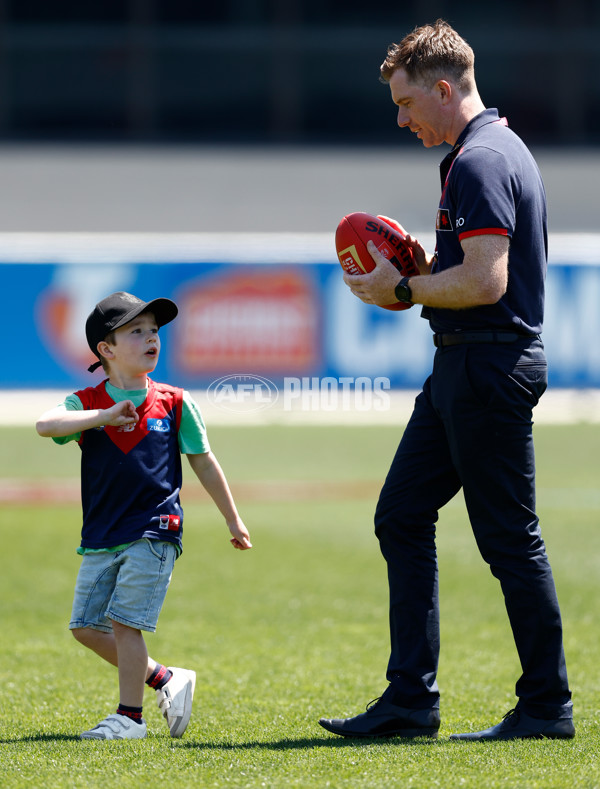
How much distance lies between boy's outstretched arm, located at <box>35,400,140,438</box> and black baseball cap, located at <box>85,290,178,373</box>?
23cm

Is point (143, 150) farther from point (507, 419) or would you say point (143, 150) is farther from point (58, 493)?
point (507, 419)

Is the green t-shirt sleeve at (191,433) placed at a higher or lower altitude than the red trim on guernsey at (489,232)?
lower

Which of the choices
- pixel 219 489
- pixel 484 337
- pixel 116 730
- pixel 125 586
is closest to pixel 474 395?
pixel 484 337

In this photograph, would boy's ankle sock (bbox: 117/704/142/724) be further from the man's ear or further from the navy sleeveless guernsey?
the man's ear

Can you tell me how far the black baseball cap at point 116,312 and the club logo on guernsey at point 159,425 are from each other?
263 millimetres

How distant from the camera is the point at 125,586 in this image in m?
3.74

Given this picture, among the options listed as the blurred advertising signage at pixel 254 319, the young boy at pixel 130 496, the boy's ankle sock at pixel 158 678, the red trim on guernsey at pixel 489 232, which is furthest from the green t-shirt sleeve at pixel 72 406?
the blurred advertising signage at pixel 254 319

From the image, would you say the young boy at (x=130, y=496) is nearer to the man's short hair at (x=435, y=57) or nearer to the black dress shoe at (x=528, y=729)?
the black dress shoe at (x=528, y=729)

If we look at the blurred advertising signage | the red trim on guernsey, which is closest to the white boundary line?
the blurred advertising signage

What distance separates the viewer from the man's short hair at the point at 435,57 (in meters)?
3.73

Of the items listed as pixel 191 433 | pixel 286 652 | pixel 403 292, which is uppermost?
pixel 403 292

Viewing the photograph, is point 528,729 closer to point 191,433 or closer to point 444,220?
point 191,433

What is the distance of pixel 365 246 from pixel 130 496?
1157 mm

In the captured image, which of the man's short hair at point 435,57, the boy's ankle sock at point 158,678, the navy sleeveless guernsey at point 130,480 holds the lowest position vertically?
the boy's ankle sock at point 158,678
